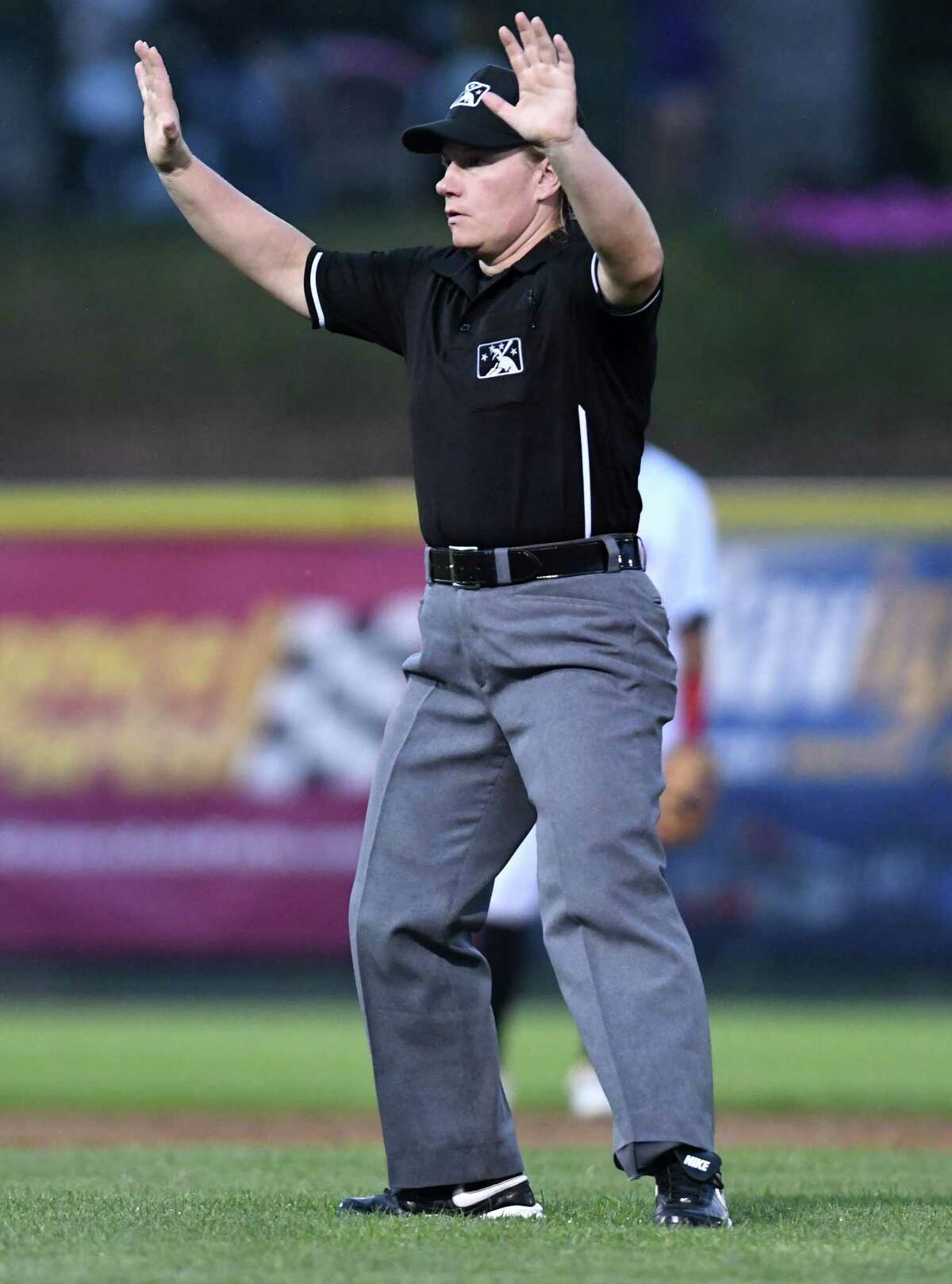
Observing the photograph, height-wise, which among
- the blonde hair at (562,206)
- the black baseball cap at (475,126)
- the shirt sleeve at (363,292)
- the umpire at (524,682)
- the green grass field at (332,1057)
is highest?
the black baseball cap at (475,126)

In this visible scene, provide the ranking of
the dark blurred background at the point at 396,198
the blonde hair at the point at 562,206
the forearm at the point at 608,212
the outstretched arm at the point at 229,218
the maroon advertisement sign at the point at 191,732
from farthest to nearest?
1. the dark blurred background at the point at 396,198
2. the maroon advertisement sign at the point at 191,732
3. the outstretched arm at the point at 229,218
4. the blonde hair at the point at 562,206
5. the forearm at the point at 608,212

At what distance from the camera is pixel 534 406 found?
3.70 meters

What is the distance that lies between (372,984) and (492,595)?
0.68 meters

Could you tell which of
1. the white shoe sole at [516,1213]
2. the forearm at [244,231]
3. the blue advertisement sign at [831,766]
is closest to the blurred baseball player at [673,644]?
the forearm at [244,231]

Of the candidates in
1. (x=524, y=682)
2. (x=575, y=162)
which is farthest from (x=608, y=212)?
(x=524, y=682)

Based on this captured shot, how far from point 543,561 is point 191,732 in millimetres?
6602

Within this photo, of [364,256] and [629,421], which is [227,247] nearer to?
[364,256]

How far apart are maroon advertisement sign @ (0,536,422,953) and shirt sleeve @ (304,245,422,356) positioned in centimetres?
591

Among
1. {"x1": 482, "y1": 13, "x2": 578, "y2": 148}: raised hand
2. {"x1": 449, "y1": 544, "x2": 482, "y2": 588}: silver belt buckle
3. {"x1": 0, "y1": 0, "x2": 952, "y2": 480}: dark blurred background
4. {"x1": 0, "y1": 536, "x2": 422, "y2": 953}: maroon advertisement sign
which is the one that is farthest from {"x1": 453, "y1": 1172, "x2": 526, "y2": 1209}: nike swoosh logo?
{"x1": 0, "y1": 0, "x2": 952, "y2": 480}: dark blurred background

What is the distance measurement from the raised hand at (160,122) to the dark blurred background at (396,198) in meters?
9.95

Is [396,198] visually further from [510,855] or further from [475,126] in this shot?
[510,855]

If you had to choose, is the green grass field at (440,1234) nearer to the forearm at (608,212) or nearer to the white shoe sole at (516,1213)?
the white shoe sole at (516,1213)

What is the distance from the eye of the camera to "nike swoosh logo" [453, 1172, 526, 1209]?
3.83 meters

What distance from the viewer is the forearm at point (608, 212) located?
343cm
